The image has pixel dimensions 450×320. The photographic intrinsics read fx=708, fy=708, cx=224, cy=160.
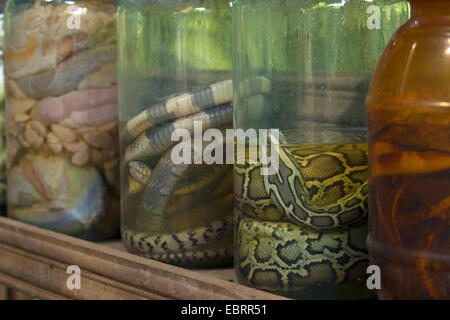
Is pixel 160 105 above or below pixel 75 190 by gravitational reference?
above

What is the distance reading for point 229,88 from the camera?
0.68 meters

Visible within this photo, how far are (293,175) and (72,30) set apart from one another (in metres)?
0.39

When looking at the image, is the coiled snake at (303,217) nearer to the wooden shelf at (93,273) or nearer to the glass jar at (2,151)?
the wooden shelf at (93,273)

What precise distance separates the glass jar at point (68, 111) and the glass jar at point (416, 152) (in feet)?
1.49

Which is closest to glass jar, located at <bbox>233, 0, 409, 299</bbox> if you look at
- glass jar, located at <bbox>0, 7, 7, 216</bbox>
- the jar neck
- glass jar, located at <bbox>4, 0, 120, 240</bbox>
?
the jar neck

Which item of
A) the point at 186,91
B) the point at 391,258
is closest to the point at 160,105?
the point at 186,91

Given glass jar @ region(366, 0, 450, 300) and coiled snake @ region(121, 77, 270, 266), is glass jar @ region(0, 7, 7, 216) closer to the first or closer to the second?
coiled snake @ region(121, 77, 270, 266)

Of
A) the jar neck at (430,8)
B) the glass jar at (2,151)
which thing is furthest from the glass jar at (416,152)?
the glass jar at (2,151)

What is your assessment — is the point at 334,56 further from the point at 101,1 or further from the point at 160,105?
the point at 101,1

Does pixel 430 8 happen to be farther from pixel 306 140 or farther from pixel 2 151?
pixel 2 151

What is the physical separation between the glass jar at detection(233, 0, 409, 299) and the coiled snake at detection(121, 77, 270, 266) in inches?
2.2

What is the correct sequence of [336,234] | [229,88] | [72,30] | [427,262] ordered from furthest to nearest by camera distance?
[72,30], [229,88], [336,234], [427,262]

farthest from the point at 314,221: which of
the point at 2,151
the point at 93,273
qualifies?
the point at 2,151

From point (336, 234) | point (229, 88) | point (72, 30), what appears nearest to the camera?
point (336, 234)
